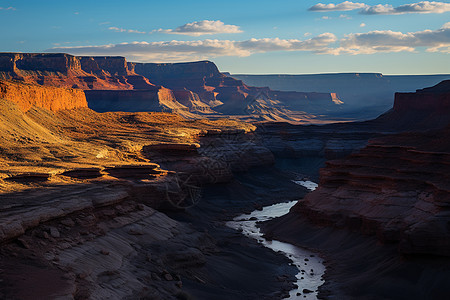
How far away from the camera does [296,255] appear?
5244 centimetres

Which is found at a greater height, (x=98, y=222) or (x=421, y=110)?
(x=421, y=110)

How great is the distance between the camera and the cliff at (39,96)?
79.6 meters

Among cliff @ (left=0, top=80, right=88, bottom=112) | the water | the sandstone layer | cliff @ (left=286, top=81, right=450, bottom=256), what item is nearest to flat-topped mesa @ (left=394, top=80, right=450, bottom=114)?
the water

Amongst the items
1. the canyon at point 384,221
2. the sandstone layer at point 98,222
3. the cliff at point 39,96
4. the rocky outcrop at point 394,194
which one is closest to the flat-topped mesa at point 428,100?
the sandstone layer at point 98,222

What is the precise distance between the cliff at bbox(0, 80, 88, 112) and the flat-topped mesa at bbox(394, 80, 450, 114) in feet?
224

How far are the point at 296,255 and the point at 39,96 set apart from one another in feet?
172

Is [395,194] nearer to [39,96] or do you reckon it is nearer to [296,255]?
[296,255]

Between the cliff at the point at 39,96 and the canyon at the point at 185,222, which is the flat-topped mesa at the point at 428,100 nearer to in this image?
the canyon at the point at 185,222

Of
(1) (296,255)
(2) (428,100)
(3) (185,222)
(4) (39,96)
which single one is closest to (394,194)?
(1) (296,255)

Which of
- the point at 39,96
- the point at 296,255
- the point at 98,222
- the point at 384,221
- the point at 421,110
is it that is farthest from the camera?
the point at 421,110

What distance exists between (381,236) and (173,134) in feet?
204

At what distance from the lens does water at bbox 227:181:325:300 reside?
43.4 m

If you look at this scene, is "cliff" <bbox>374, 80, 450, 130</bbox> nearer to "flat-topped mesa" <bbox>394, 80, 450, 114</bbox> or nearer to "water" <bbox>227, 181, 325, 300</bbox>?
"flat-topped mesa" <bbox>394, 80, 450, 114</bbox>

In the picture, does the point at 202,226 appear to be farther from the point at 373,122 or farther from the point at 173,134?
the point at 373,122
